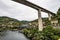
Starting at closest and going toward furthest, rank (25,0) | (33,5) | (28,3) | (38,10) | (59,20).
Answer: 1. (25,0)
2. (28,3)
3. (33,5)
4. (38,10)
5. (59,20)

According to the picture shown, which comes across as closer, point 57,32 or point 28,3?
point 57,32

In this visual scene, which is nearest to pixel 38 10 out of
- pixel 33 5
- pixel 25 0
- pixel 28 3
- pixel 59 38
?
pixel 33 5

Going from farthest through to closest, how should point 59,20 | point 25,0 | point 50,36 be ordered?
point 59,20 → point 25,0 → point 50,36

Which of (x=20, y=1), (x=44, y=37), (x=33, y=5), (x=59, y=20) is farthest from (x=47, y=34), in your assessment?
(x=59, y=20)

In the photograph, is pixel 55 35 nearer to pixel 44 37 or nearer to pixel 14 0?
pixel 44 37

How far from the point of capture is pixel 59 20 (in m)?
101

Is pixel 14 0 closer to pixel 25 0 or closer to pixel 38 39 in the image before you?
pixel 25 0

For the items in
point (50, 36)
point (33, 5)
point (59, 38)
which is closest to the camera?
point (59, 38)

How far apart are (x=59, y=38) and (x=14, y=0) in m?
18.7

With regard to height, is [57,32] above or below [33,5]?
below

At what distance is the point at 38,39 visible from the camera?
190 feet

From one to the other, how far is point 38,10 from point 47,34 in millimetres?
21891

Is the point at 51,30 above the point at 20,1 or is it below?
below

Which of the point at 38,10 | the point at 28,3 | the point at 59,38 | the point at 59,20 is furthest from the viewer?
the point at 59,20
